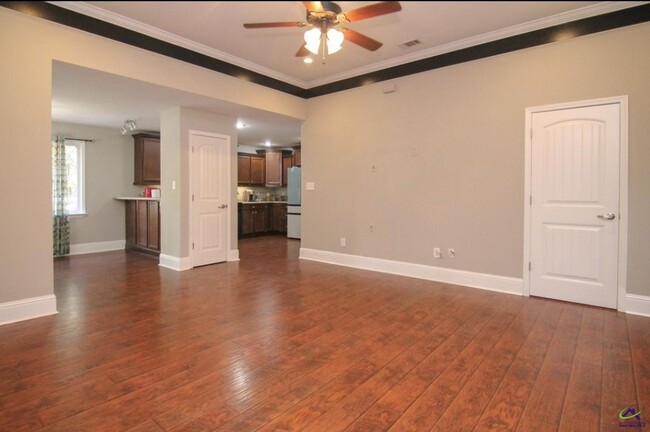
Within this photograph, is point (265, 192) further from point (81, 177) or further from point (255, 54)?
point (255, 54)

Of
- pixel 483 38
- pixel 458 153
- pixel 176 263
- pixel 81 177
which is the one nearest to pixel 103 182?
pixel 81 177

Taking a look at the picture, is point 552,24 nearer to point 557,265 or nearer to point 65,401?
point 557,265

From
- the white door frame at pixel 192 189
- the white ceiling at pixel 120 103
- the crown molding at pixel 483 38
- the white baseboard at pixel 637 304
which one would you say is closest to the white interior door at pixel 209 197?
the white door frame at pixel 192 189

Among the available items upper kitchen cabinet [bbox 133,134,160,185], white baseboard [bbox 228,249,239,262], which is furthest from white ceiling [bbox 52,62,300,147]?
white baseboard [bbox 228,249,239,262]

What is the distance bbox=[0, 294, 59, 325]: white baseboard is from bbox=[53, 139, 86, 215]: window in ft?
13.2

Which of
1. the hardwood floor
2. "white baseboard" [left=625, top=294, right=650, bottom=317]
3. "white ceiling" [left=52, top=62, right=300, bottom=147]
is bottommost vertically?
the hardwood floor

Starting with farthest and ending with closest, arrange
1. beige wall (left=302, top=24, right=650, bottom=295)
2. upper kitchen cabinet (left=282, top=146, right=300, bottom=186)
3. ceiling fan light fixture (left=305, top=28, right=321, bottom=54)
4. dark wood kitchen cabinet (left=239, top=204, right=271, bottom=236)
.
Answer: upper kitchen cabinet (left=282, top=146, right=300, bottom=186) < dark wood kitchen cabinet (left=239, top=204, right=271, bottom=236) < beige wall (left=302, top=24, right=650, bottom=295) < ceiling fan light fixture (left=305, top=28, right=321, bottom=54)

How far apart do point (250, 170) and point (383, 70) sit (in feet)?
17.7

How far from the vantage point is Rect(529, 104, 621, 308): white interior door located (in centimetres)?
355

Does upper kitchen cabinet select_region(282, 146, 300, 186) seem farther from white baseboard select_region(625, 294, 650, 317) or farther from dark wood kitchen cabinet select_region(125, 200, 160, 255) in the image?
white baseboard select_region(625, 294, 650, 317)

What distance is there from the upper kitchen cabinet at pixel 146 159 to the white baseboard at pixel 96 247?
125cm

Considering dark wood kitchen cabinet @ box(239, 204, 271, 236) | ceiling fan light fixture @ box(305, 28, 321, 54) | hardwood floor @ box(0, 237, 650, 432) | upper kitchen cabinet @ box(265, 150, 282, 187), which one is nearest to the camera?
hardwood floor @ box(0, 237, 650, 432)

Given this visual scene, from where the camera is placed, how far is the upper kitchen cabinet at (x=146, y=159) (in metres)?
7.23

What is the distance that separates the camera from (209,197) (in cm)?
564
